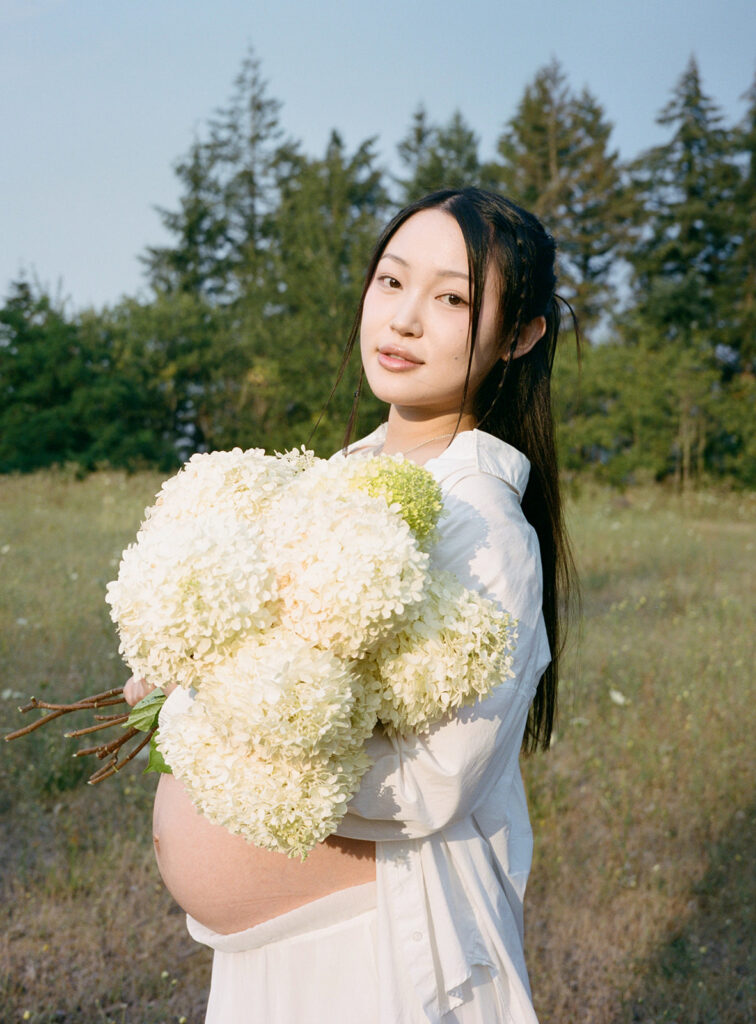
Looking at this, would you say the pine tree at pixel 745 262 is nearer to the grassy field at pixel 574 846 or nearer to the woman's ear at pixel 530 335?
the grassy field at pixel 574 846

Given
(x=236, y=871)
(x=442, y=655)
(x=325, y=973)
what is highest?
(x=442, y=655)

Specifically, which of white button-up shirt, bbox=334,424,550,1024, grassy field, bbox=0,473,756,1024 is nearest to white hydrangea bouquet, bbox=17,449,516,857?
white button-up shirt, bbox=334,424,550,1024

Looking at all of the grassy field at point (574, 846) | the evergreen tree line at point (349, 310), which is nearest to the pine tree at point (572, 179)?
the evergreen tree line at point (349, 310)

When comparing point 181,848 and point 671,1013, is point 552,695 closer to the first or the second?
point 181,848

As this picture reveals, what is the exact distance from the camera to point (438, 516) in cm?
118

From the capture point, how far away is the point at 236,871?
1.52 m

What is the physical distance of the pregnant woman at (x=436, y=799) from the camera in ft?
4.33

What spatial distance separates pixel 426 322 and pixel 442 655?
0.81 meters

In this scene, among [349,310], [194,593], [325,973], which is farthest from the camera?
[349,310]

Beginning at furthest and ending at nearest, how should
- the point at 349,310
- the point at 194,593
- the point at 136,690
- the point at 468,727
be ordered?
1. the point at 349,310
2. the point at 136,690
3. the point at 468,727
4. the point at 194,593

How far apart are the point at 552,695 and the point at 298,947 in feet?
2.84

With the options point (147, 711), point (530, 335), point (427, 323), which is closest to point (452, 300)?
point (427, 323)

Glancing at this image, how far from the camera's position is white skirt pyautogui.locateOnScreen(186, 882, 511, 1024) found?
1.47 m

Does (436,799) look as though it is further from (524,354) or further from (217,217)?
(217,217)
